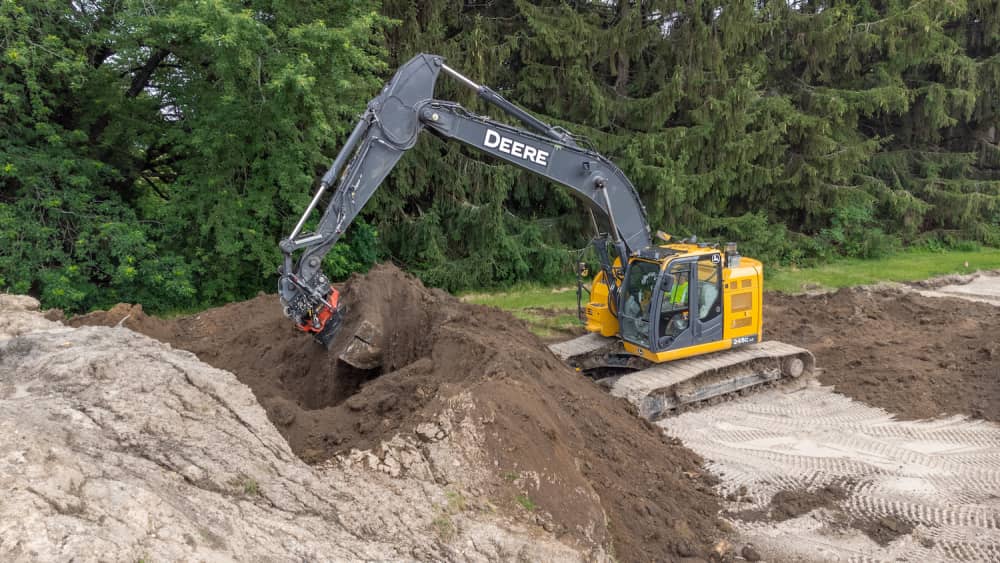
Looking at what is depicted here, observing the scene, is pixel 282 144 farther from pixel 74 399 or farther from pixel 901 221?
pixel 901 221

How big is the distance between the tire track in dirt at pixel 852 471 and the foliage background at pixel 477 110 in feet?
27.5

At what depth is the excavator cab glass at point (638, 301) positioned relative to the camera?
30.1 ft

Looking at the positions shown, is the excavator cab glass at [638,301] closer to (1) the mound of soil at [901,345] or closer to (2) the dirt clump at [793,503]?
(2) the dirt clump at [793,503]

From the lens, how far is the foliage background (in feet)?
39.2

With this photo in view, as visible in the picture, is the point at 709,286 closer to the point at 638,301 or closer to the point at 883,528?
the point at 638,301

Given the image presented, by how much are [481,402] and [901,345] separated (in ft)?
29.3

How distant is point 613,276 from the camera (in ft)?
32.1

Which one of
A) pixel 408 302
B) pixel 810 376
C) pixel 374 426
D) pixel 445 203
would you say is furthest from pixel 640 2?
pixel 374 426

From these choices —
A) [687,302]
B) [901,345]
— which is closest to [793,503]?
[687,302]

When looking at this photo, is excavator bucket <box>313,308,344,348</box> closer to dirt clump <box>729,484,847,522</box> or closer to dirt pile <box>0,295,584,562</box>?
dirt pile <box>0,295,584,562</box>

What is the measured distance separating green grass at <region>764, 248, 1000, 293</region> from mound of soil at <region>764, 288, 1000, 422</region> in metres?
1.43

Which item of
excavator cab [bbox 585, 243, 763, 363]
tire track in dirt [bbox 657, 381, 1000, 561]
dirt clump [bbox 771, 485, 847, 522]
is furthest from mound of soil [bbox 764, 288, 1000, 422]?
dirt clump [bbox 771, 485, 847, 522]

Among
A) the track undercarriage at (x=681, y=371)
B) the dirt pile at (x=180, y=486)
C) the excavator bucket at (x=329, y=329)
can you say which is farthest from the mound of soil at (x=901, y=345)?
the excavator bucket at (x=329, y=329)

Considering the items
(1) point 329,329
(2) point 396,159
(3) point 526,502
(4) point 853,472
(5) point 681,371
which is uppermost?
(2) point 396,159
